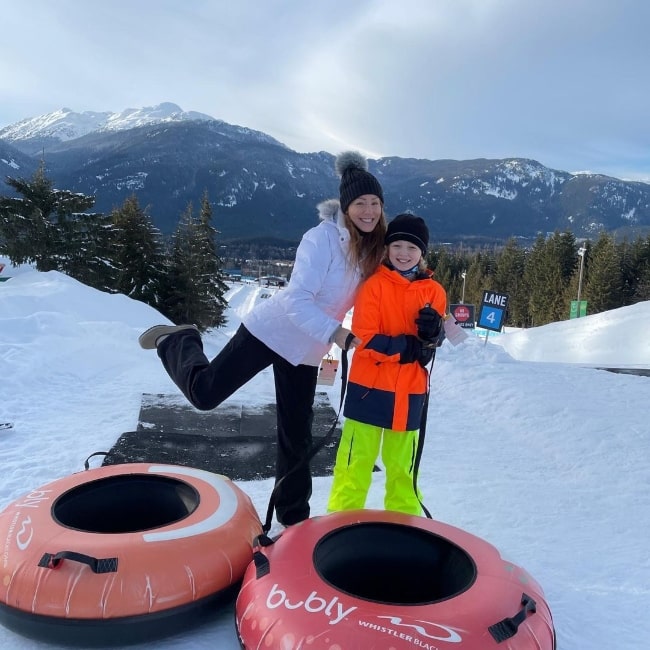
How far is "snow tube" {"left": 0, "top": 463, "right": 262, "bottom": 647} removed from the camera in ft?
6.17

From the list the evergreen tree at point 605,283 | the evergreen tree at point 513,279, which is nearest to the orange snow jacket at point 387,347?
the evergreen tree at point 605,283

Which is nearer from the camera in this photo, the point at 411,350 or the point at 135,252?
Result: the point at 411,350

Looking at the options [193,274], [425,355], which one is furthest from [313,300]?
[193,274]

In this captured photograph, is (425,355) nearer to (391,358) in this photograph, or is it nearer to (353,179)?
(391,358)

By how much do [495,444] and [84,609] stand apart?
161 inches

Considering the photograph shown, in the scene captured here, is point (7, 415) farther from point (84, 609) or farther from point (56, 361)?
point (84, 609)

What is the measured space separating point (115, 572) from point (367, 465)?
1.32 meters

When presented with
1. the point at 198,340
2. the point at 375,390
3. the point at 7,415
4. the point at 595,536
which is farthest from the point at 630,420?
the point at 7,415

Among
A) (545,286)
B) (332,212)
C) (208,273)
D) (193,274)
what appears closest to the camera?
(332,212)

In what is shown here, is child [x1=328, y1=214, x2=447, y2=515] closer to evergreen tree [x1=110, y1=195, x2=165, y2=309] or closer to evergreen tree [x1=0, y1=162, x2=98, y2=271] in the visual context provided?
evergreen tree [x1=0, y1=162, x2=98, y2=271]

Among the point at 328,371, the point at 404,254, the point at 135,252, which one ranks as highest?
the point at 404,254

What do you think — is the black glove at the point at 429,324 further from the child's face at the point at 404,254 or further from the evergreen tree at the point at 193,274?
the evergreen tree at the point at 193,274

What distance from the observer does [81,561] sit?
1.88 metres

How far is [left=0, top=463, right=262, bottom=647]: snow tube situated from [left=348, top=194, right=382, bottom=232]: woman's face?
153 cm
